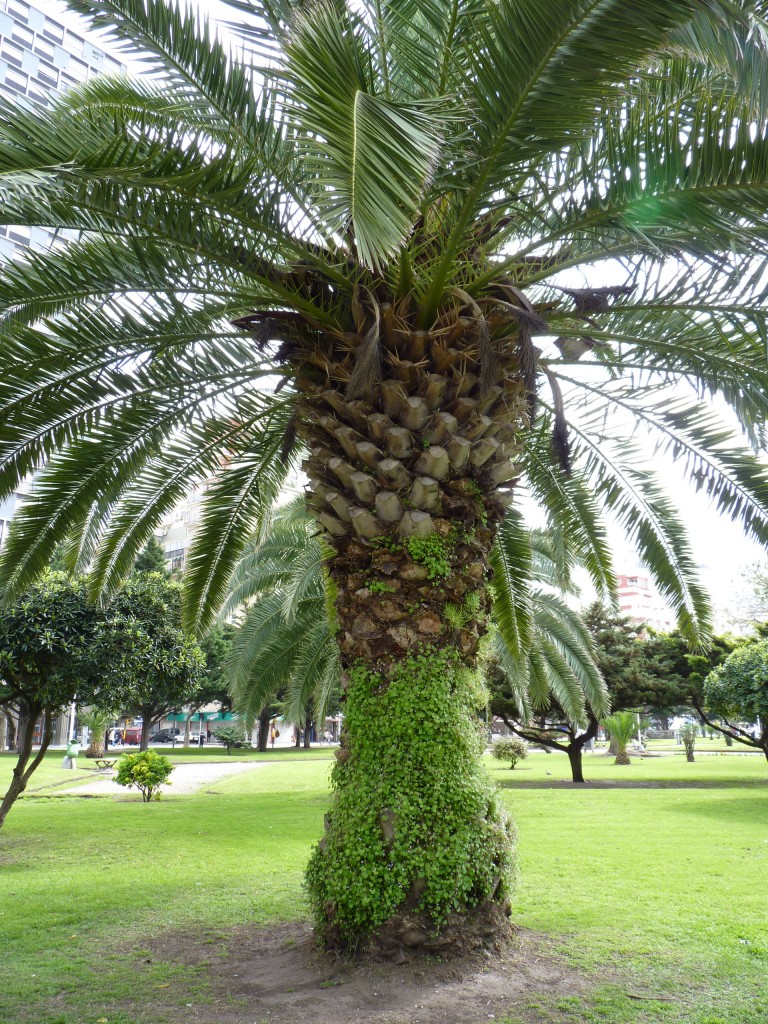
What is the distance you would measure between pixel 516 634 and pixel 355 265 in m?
5.20

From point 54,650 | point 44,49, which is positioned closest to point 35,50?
point 44,49

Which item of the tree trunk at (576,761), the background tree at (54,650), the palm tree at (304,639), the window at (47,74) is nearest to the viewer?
the background tree at (54,650)

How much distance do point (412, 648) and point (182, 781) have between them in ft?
68.2

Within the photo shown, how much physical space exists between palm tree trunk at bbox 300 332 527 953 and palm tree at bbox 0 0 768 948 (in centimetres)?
2

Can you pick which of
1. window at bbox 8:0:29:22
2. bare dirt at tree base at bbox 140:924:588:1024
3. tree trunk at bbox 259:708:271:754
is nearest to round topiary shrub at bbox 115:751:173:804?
bare dirt at tree base at bbox 140:924:588:1024

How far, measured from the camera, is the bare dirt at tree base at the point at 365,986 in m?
4.70

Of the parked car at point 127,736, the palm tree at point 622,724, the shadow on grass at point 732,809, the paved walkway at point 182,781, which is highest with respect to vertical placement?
the palm tree at point 622,724

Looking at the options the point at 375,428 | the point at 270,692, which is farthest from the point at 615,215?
the point at 270,692

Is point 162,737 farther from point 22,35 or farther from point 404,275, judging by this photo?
point 404,275

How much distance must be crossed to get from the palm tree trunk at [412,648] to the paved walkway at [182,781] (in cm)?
1445

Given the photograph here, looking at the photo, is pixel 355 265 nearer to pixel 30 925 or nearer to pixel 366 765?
pixel 366 765

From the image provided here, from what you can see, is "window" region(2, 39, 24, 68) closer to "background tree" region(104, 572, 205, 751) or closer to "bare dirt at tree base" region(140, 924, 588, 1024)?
"background tree" region(104, 572, 205, 751)

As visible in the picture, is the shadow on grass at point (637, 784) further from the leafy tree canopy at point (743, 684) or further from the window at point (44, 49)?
the window at point (44, 49)

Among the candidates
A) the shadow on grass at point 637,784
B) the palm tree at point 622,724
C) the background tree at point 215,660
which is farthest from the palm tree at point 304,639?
the background tree at point 215,660
